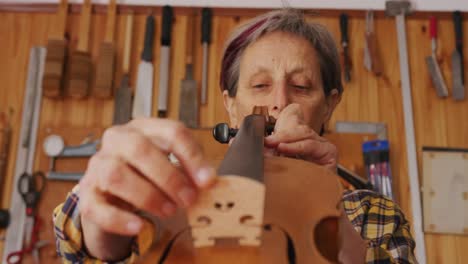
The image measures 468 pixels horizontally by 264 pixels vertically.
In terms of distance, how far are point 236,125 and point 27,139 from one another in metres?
1.15

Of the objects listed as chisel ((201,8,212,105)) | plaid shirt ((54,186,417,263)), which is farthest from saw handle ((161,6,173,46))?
plaid shirt ((54,186,417,263))

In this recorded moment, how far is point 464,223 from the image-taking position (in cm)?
172

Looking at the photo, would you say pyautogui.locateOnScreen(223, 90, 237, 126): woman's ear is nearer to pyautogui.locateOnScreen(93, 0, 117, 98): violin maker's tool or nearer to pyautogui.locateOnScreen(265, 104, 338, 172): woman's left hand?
pyautogui.locateOnScreen(265, 104, 338, 172): woman's left hand

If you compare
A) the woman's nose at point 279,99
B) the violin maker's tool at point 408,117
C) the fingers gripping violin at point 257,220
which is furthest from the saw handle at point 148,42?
the fingers gripping violin at point 257,220

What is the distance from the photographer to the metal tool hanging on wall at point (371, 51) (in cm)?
190

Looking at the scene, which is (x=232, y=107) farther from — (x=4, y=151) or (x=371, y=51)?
(x=4, y=151)

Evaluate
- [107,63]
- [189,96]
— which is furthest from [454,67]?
[107,63]

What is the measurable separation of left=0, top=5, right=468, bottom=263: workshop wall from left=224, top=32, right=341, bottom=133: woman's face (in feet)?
2.90

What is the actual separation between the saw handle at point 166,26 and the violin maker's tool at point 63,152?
500 mm

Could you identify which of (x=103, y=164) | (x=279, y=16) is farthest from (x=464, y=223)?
(x=103, y=164)

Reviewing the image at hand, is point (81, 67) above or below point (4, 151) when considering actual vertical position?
above

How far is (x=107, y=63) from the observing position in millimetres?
1886

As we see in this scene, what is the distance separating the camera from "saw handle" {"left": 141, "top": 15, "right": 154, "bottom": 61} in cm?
191

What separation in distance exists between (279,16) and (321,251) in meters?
0.73
